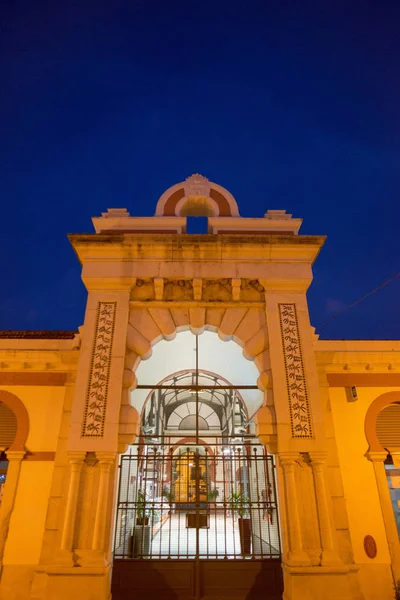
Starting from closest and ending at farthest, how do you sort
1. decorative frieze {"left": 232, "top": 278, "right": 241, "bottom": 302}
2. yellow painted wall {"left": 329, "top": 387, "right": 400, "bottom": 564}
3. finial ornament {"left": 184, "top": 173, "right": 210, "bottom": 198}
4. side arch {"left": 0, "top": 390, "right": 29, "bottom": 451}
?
yellow painted wall {"left": 329, "top": 387, "right": 400, "bottom": 564} < side arch {"left": 0, "top": 390, "right": 29, "bottom": 451} < decorative frieze {"left": 232, "top": 278, "right": 241, "bottom": 302} < finial ornament {"left": 184, "top": 173, "right": 210, "bottom": 198}

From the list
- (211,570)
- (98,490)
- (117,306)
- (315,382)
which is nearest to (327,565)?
(211,570)

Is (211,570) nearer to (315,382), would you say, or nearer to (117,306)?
(315,382)

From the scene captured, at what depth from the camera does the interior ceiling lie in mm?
12141

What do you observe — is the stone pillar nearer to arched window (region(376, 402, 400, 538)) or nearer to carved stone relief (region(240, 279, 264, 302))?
arched window (region(376, 402, 400, 538))

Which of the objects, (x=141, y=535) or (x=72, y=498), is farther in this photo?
(x=141, y=535)

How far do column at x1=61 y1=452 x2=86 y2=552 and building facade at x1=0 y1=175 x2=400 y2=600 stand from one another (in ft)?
0.08

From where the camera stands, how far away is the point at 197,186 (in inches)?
384

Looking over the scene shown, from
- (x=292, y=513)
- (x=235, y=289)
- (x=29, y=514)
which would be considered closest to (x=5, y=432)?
(x=29, y=514)

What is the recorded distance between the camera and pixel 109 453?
22.1ft

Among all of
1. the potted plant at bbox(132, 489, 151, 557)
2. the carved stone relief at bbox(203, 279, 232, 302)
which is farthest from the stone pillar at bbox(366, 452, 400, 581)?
the potted plant at bbox(132, 489, 151, 557)

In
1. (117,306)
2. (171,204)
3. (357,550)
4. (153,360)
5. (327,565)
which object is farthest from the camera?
(153,360)

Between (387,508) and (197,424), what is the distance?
4.17 m

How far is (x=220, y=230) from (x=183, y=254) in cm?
134

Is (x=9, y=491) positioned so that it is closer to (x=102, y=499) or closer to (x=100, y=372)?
(x=102, y=499)
